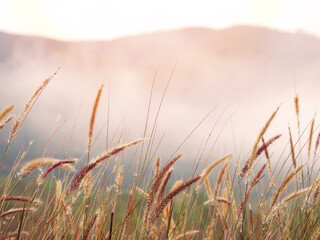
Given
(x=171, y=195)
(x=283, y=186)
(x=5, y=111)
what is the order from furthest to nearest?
1. (x=5, y=111)
2. (x=283, y=186)
3. (x=171, y=195)

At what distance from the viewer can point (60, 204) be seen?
1856 mm

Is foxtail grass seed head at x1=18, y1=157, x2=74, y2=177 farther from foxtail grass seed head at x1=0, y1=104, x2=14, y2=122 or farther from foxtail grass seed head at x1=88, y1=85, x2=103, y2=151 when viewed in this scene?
foxtail grass seed head at x1=0, y1=104, x2=14, y2=122

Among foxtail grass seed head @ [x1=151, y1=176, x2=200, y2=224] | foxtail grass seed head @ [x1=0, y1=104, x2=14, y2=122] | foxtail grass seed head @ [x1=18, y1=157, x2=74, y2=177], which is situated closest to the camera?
foxtail grass seed head @ [x1=151, y1=176, x2=200, y2=224]

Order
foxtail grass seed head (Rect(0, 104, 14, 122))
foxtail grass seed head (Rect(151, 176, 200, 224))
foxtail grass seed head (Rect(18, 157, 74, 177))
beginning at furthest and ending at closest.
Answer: foxtail grass seed head (Rect(0, 104, 14, 122)) → foxtail grass seed head (Rect(18, 157, 74, 177)) → foxtail grass seed head (Rect(151, 176, 200, 224))

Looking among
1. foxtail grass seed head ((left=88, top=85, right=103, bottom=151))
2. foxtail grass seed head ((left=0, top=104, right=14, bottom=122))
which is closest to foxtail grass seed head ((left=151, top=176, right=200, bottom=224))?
foxtail grass seed head ((left=88, top=85, right=103, bottom=151))

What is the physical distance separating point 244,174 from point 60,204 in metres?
0.92

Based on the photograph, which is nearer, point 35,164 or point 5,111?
point 35,164

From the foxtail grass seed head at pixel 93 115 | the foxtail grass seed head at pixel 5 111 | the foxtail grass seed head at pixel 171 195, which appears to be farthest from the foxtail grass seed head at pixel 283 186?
the foxtail grass seed head at pixel 5 111

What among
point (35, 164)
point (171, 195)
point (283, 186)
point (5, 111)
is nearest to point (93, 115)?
point (35, 164)

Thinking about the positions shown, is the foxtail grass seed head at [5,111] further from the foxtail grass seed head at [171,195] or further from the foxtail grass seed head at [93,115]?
the foxtail grass seed head at [171,195]

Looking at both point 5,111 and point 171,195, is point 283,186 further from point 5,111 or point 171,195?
point 5,111

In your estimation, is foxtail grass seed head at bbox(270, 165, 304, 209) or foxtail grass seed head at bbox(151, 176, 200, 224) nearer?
foxtail grass seed head at bbox(151, 176, 200, 224)

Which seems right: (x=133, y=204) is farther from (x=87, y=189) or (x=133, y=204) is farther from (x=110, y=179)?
(x=110, y=179)

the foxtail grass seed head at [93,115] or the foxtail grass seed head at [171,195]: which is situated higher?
the foxtail grass seed head at [93,115]
